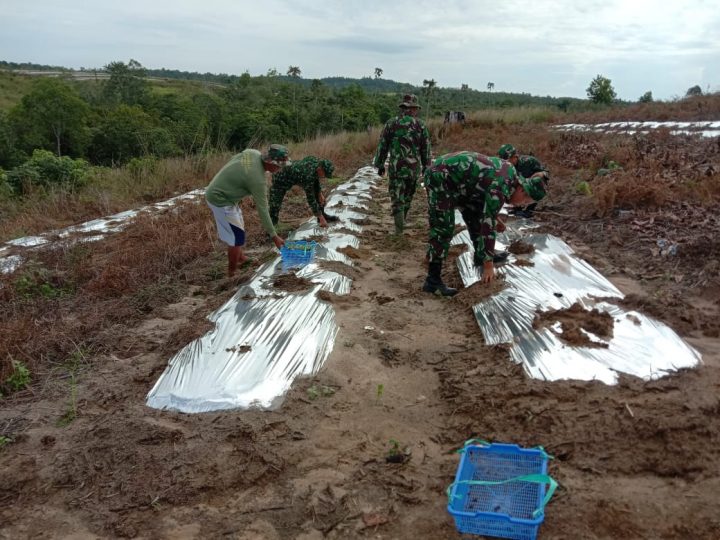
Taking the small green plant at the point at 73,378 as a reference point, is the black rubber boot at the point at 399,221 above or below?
above

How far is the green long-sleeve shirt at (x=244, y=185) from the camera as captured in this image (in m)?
4.30

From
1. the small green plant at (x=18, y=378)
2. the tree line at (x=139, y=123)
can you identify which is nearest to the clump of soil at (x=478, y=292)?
the small green plant at (x=18, y=378)

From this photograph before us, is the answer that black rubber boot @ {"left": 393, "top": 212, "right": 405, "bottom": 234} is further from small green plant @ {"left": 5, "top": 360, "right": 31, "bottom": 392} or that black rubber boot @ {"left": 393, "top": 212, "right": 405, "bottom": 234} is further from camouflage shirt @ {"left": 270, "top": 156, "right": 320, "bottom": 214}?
small green plant @ {"left": 5, "top": 360, "right": 31, "bottom": 392}

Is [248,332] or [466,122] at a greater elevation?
[466,122]

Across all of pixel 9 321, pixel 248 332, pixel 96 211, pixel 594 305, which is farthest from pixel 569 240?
pixel 96 211

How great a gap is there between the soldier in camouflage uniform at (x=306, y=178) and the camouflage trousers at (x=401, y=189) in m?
0.78

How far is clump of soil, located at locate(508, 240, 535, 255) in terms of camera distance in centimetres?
465

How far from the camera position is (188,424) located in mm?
2562

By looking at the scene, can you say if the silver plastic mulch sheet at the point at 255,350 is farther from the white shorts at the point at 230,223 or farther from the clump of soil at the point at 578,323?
the clump of soil at the point at 578,323

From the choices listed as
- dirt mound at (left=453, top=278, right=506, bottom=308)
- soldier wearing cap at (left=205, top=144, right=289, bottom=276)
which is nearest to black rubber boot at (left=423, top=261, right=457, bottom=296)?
dirt mound at (left=453, top=278, right=506, bottom=308)

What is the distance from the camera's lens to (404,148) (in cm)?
552

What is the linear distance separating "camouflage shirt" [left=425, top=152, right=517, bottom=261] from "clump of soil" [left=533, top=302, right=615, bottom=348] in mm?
634

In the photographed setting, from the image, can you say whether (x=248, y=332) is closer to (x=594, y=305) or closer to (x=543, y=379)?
(x=543, y=379)

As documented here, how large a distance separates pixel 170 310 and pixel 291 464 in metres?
2.32
